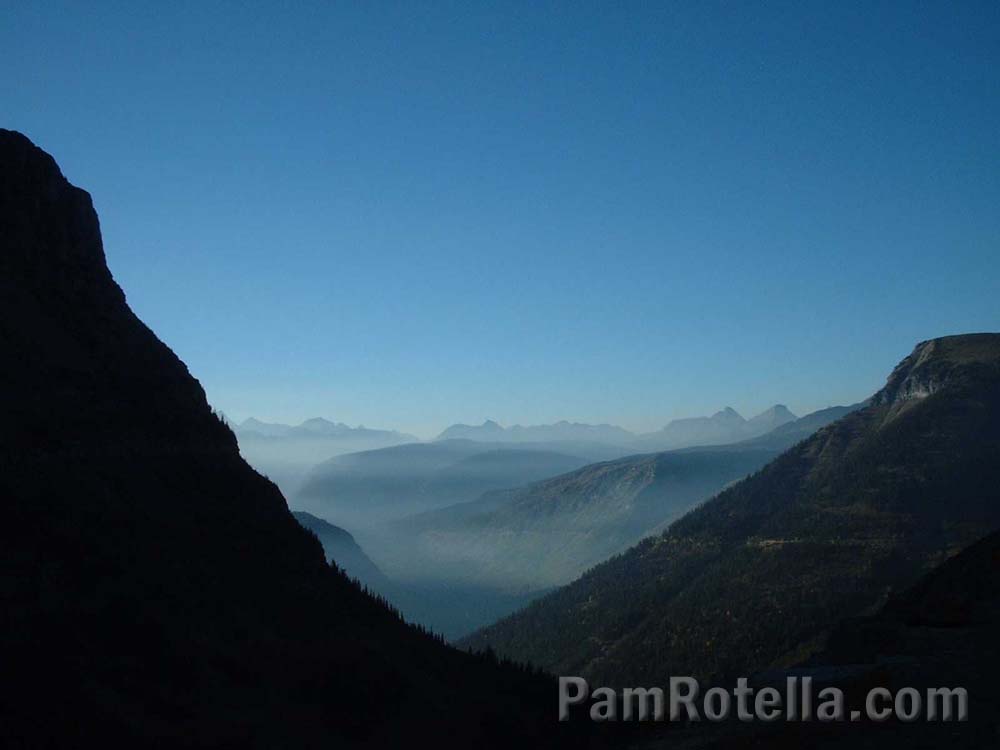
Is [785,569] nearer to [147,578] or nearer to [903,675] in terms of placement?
[903,675]

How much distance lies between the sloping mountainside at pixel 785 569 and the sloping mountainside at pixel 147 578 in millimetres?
76328

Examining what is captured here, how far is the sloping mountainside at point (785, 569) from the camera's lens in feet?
376

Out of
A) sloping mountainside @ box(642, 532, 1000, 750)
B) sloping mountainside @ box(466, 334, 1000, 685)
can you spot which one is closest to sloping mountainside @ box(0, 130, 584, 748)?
sloping mountainside @ box(642, 532, 1000, 750)

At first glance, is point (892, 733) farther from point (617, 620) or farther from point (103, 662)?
point (617, 620)

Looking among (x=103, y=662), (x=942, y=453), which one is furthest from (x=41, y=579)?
(x=942, y=453)

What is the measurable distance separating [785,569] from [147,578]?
138 m

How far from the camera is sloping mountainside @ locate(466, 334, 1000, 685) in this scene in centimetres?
11475

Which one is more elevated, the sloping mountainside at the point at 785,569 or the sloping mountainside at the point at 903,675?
the sloping mountainside at the point at 903,675

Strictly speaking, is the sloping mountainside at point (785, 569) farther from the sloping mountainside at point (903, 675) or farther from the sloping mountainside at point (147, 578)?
the sloping mountainside at point (147, 578)

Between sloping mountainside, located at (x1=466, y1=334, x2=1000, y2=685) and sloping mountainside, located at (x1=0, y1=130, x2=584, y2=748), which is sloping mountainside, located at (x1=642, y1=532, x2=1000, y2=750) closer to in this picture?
sloping mountainside, located at (x1=0, y1=130, x2=584, y2=748)

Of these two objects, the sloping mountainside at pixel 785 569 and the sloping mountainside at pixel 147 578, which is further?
the sloping mountainside at pixel 785 569

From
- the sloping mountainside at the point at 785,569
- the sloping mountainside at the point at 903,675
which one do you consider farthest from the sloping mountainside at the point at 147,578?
the sloping mountainside at the point at 785,569

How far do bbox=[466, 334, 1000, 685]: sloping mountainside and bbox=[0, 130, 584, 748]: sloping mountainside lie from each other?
76.3 meters

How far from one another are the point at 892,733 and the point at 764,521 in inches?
7065
